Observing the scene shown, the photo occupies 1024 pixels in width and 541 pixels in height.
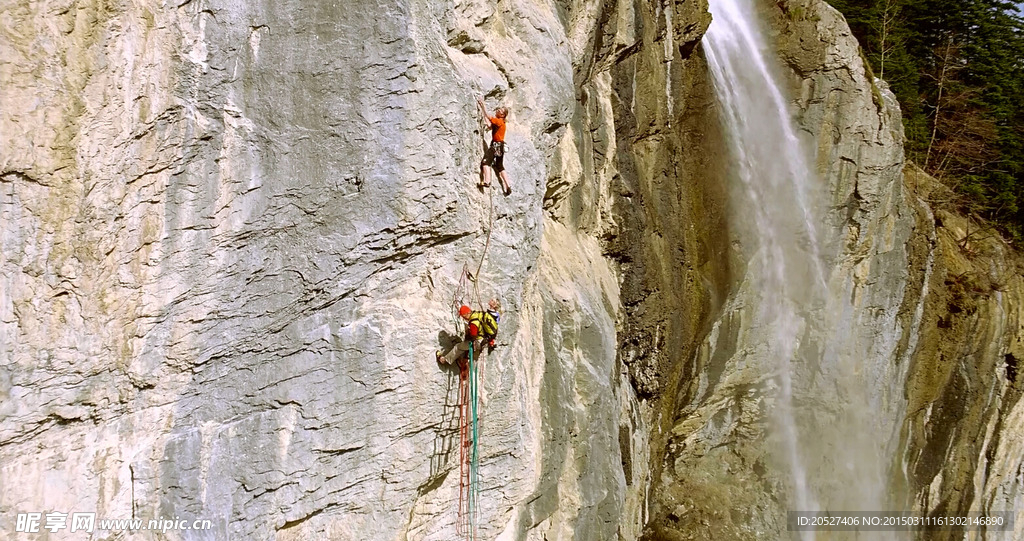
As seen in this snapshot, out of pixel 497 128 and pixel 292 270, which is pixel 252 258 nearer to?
pixel 292 270

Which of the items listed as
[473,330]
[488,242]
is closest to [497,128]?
[488,242]

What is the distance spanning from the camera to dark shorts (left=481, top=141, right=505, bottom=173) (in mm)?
7039

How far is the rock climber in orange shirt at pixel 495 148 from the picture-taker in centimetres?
699

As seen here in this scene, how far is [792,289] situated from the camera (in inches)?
505

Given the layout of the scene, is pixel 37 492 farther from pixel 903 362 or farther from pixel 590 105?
pixel 903 362

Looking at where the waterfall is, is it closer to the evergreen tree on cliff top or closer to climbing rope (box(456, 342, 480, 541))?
the evergreen tree on cliff top

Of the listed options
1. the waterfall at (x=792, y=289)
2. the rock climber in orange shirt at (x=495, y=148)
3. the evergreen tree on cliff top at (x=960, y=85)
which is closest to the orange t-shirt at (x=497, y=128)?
the rock climber in orange shirt at (x=495, y=148)

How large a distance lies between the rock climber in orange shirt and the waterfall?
22.9 ft

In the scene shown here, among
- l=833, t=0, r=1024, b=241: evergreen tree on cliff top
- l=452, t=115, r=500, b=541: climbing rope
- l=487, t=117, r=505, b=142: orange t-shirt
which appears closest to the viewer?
l=487, t=117, r=505, b=142: orange t-shirt

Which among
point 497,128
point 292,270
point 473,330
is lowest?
point 473,330

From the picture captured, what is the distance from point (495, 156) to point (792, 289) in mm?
8194

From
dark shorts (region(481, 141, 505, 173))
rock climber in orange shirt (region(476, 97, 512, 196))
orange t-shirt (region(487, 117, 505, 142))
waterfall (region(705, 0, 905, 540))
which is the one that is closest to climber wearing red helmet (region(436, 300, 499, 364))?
rock climber in orange shirt (region(476, 97, 512, 196))

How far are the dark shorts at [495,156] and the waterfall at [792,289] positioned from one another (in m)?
6.98

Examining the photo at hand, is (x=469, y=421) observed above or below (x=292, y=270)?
below
